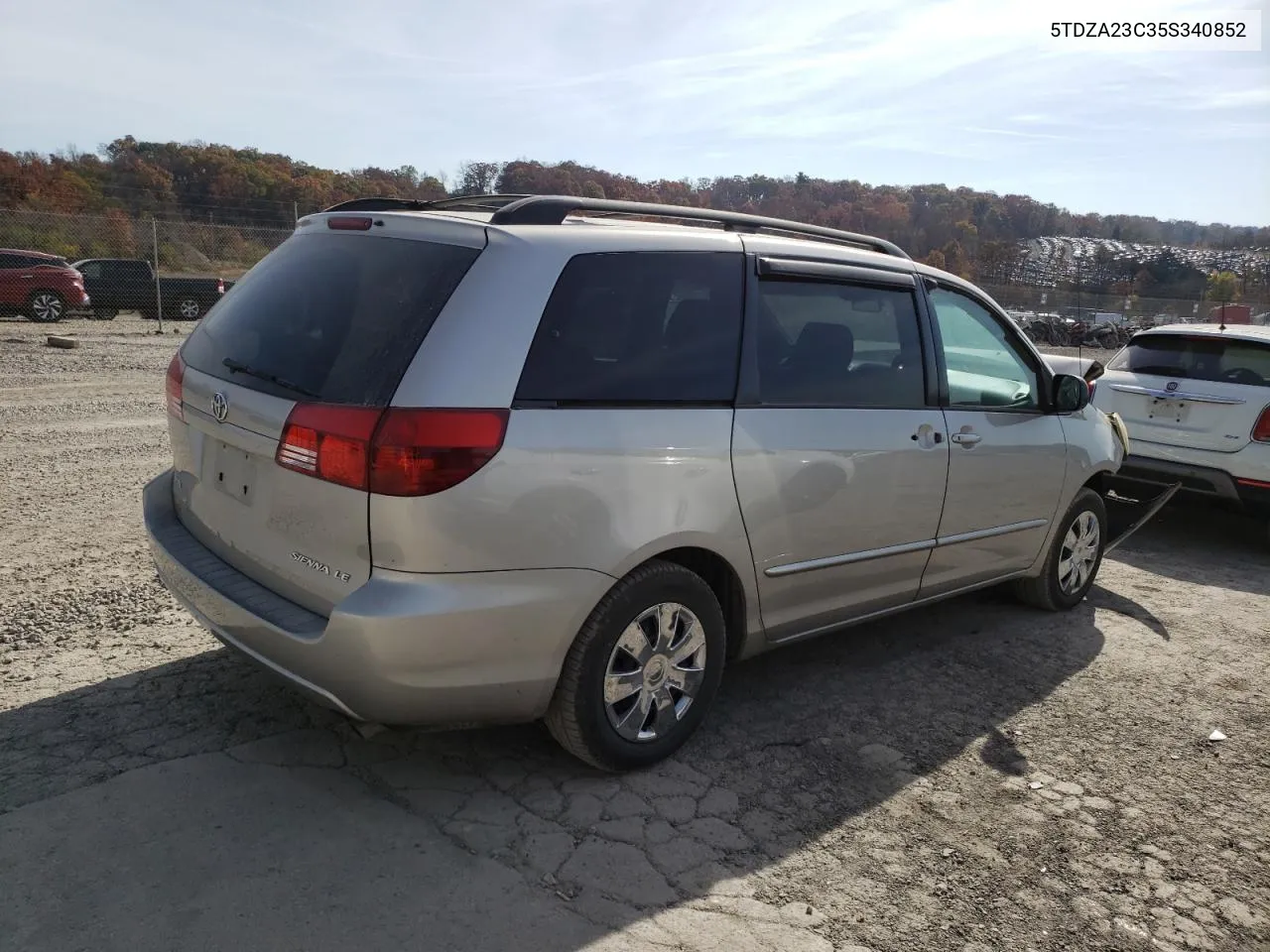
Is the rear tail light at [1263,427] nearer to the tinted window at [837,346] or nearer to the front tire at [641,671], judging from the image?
the tinted window at [837,346]

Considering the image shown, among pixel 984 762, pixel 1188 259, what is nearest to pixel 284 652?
pixel 984 762

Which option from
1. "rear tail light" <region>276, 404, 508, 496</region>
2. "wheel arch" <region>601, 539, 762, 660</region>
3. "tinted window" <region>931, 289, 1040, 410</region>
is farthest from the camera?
"tinted window" <region>931, 289, 1040, 410</region>

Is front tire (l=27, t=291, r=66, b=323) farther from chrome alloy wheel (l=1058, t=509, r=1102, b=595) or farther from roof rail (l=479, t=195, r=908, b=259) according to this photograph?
chrome alloy wheel (l=1058, t=509, r=1102, b=595)

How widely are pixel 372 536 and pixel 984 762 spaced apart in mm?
2388

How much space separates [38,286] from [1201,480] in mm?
20984

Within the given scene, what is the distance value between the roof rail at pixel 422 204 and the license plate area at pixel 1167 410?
5.69 metres

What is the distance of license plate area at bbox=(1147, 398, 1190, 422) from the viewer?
727 cm

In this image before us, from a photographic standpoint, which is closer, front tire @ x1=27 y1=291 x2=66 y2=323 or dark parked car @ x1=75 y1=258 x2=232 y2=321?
front tire @ x1=27 y1=291 x2=66 y2=323

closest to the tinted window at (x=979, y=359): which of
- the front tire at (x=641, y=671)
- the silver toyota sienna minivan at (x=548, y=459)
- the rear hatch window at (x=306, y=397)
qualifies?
A: the silver toyota sienna minivan at (x=548, y=459)

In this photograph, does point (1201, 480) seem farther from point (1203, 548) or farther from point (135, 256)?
point (135, 256)

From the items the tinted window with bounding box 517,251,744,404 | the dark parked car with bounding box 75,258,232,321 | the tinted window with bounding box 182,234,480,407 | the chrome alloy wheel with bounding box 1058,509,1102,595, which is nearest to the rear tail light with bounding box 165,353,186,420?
the tinted window with bounding box 182,234,480,407

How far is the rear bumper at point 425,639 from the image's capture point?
2.77m

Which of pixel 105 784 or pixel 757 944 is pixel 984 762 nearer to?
pixel 757 944

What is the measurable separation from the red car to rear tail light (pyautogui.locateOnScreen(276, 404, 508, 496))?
67.9 feet
